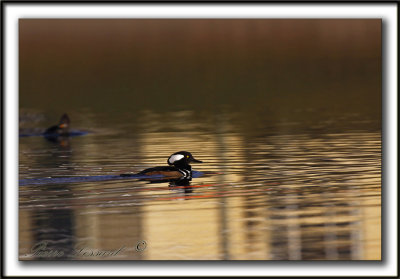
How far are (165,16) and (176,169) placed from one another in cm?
773

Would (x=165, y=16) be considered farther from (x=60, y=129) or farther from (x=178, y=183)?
(x=60, y=129)

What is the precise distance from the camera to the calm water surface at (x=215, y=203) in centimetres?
1577

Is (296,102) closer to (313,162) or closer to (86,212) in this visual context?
(313,162)

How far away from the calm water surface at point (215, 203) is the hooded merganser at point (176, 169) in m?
0.41

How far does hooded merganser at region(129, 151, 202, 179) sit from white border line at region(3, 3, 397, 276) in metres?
7.28

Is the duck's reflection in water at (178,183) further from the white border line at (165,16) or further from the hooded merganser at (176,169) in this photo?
the white border line at (165,16)

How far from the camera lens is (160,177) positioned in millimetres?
23516

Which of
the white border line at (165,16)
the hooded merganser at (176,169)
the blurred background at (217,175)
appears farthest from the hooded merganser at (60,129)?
the white border line at (165,16)

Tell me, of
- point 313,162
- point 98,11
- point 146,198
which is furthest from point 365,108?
point 98,11

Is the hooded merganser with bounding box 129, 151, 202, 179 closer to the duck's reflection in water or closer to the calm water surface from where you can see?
the duck's reflection in water

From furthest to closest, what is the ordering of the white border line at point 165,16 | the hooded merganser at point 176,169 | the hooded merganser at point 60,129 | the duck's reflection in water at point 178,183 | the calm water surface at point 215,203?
1. the hooded merganser at point 60,129
2. the hooded merganser at point 176,169
3. the duck's reflection in water at point 178,183
4. the calm water surface at point 215,203
5. the white border line at point 165,16

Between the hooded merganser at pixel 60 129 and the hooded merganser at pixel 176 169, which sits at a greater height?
the hooded merganser at pixel 60 129

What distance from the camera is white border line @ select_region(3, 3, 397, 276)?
1387cm

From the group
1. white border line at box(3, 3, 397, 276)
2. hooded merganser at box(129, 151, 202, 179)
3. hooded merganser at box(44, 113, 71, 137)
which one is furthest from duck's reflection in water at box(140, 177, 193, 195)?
hooded merganser at box(44, 113, 71, 137)
